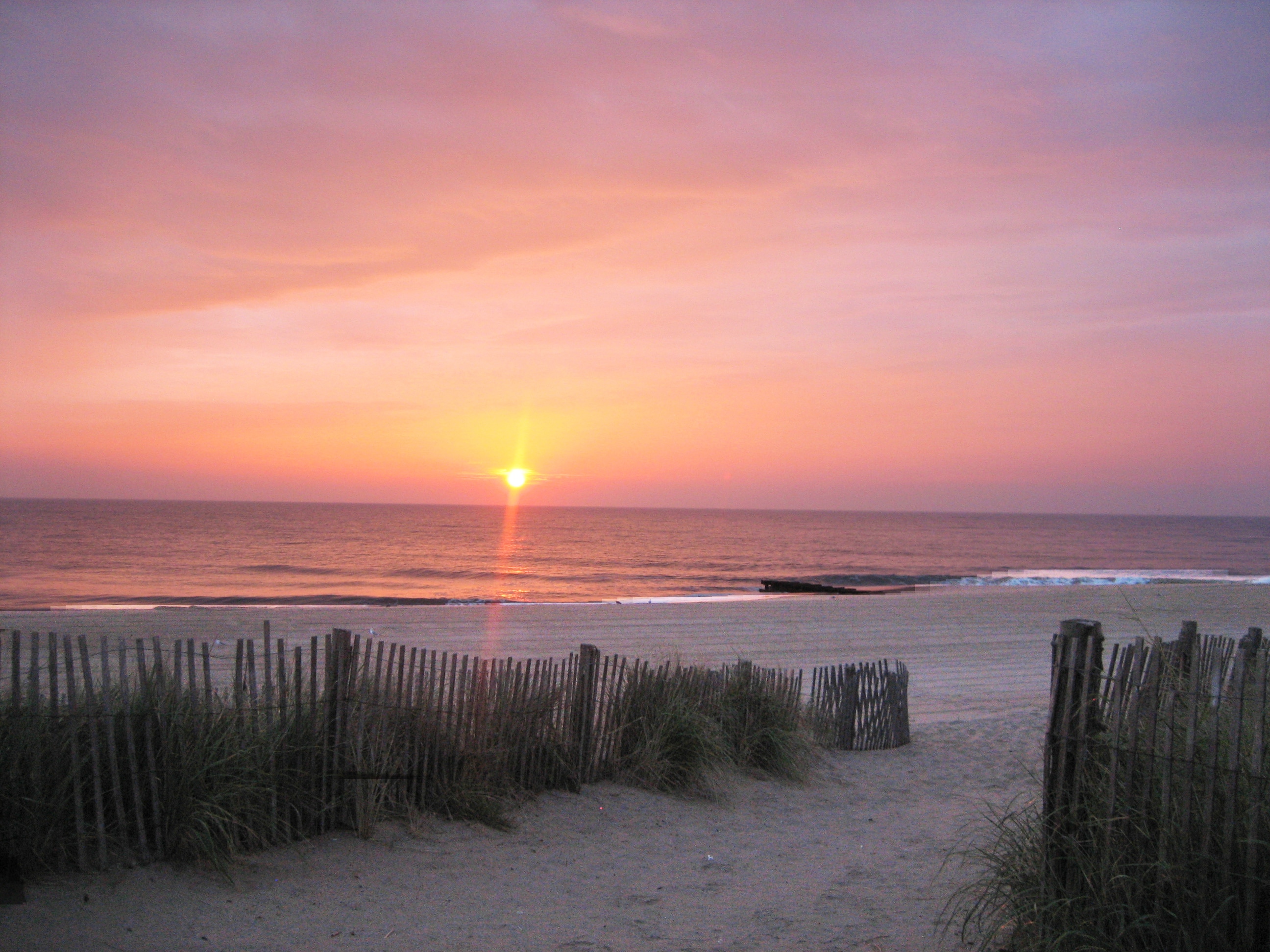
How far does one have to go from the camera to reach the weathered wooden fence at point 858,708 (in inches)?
391

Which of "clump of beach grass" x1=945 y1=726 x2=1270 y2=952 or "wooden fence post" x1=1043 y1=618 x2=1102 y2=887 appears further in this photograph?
"wooden fence post" x1=1043 y1=618 x2=1102 y2=887

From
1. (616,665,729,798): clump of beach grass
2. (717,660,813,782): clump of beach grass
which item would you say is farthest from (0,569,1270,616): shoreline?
(616,665,729,798): clump of beach grass

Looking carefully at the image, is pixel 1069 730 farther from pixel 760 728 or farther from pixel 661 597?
pixel 661 597

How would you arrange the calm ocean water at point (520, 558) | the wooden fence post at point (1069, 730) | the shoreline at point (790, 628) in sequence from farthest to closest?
the calm ocean water at point (520, 558), the shoreline at point (790, 628), the wooden fence post at point (1069, 730)

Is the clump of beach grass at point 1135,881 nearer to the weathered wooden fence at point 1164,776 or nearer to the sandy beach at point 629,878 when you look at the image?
the weathered wooden fence at point 1164,776

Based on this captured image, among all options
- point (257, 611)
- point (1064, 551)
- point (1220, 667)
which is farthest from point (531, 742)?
point (1064, 551)

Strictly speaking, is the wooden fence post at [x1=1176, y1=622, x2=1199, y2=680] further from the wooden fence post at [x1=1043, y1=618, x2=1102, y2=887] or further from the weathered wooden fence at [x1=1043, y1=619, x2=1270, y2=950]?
the wooden fence post at [x1=1043, y1=618, x2=1102, y2=887]

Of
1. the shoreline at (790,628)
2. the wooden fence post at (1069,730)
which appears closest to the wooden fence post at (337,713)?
the wooden fence post at (1069,730)

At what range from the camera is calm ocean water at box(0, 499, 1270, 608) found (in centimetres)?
4166

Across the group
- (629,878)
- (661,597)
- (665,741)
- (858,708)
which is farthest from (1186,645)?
(661,597)

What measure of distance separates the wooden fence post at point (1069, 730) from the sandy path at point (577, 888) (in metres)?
1.05

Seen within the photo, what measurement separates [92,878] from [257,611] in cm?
2267

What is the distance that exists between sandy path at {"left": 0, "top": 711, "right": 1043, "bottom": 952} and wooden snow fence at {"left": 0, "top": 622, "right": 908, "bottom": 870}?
8.5 inches

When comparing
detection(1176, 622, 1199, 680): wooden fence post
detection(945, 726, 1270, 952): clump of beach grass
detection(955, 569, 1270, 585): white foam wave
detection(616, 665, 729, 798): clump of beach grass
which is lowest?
detection(955, 569, 1270, 585): white foam wave
